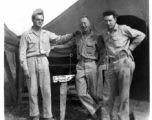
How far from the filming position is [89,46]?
13.6 ft

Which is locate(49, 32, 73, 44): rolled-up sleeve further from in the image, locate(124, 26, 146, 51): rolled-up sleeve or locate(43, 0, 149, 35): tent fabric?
locate(124, 26, 146, 51): rolled-up sleeve

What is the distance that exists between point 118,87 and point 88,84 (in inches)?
23.9

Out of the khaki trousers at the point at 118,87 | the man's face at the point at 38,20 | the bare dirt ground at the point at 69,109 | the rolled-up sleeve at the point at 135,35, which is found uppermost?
the man's face at the point at 38,20

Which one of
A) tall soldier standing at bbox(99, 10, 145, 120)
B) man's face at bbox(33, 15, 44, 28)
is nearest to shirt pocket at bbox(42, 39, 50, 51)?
man's face at bbox(33, 15, 44, 28)

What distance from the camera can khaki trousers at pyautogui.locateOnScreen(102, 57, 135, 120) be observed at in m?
3.76

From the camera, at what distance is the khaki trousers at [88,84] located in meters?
4.10

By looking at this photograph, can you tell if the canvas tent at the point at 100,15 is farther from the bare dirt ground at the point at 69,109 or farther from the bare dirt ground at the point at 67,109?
the bare dirt ground at the point at 69,109

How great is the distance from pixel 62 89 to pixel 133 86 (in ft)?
7.29

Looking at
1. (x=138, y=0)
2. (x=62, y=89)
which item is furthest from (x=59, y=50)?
(x=138, y=0)

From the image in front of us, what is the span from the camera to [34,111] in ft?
13.3

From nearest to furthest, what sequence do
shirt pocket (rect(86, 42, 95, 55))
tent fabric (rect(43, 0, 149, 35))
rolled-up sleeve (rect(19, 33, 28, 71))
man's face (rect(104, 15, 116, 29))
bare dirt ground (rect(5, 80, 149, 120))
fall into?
man's face (rect(104, 15, 116, 29)) → rolled-up sleeve (rect(19, 33, 28, 71)) → shirt pocket (rect(86, 42, 95, 55)) → bare dirt ground (rect(5, 80, 149, 120)) → tent fabric (rect(43, 0, 149, 35))

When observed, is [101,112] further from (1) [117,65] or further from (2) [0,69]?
(2) [0,69]

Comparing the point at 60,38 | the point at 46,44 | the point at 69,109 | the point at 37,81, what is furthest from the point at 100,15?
the point at 69,109

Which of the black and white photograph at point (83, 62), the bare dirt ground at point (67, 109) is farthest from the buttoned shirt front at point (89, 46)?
the bare dirt ground at point (67, 109)
